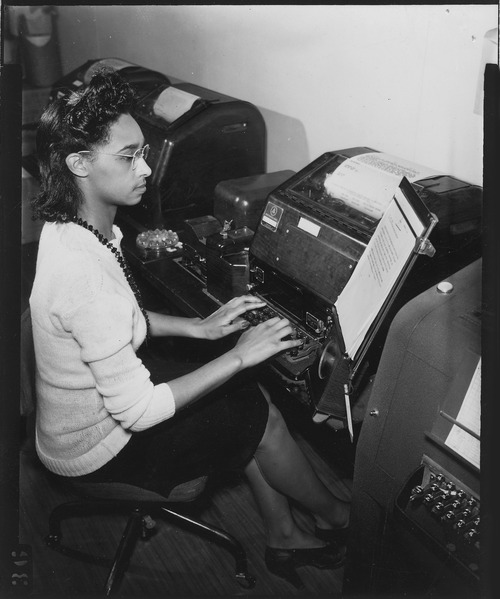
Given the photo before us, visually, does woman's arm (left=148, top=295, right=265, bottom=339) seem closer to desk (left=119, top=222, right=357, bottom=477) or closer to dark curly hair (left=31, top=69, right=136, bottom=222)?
desk (left=119, top=222, right=357, bottom=477)

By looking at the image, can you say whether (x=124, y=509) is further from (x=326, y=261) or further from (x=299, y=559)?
(x=326, y=261)

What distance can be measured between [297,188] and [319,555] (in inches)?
51.4

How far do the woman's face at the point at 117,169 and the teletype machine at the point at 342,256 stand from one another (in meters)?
0.51

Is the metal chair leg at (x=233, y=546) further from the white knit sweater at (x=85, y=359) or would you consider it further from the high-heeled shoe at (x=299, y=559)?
the white knit sweater at (x=85, y=359)

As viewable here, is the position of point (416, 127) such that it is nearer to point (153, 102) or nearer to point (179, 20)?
point (153, 102)

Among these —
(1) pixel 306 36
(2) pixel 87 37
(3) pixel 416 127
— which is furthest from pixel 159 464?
(2) pixel 87 37

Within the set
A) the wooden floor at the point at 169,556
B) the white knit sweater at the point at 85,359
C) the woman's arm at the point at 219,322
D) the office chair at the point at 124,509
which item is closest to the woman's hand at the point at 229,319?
the woman's arm at the point at 219,322

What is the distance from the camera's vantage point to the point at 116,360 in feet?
5.11

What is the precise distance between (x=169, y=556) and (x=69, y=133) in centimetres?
154

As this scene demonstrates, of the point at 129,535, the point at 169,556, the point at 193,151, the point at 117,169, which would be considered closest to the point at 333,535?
the point at 169,556

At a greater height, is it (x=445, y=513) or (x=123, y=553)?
(x=445, y=513)

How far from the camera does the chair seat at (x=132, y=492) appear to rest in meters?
1.78

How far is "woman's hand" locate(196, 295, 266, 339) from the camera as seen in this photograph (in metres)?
2.02

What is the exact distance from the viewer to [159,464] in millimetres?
1798
